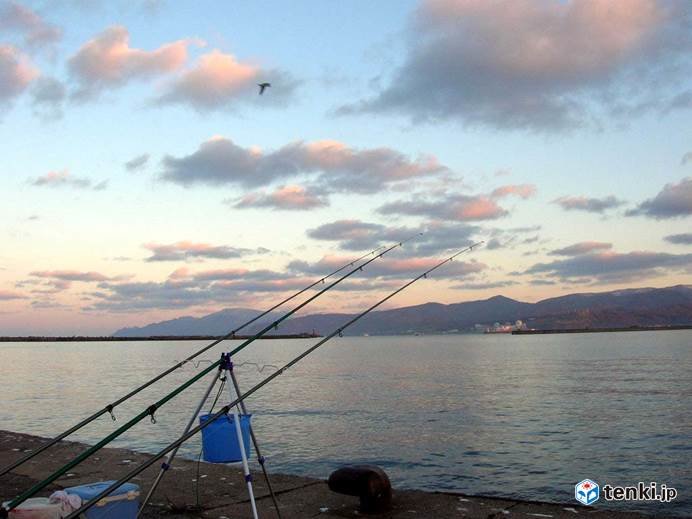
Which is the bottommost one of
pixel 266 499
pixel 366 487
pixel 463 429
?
pixel 463 429

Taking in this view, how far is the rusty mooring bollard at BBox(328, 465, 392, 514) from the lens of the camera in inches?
357

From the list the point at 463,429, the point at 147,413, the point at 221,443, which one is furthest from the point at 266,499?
the point at 463,429

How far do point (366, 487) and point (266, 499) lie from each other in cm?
187

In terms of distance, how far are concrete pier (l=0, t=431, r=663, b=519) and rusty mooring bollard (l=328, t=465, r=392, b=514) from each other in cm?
18

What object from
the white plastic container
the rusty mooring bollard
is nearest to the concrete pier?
the rusty mooring bollard

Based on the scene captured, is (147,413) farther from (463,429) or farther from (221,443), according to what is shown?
(463,429)

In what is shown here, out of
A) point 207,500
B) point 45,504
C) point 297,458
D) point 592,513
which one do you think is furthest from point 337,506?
point 297,458

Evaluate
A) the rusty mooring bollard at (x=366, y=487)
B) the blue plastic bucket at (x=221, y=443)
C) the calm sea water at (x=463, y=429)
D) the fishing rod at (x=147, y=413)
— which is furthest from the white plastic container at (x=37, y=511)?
the calm sea water at (x=463, y=429)

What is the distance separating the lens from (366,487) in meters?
9.04

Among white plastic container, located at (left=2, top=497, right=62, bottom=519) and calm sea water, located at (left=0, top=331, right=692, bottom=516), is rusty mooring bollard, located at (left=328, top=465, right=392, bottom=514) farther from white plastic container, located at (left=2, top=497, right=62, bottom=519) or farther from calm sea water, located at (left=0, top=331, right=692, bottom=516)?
calm sea water, located at (left=0, top=331, right=692, bottom=516)

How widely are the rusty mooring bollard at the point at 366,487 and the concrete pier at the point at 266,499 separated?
0.18 m

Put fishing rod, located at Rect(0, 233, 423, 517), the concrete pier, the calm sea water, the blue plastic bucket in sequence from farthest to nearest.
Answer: the calm sea water < the concrete pier < the blue plastic bucket < fishing rod, located at Rect(0, 233, 423, 517)

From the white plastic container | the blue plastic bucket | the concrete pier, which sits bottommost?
the concrete pier

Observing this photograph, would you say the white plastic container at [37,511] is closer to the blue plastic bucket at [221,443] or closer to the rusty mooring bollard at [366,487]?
the blue plastic bucket at [221,443]
